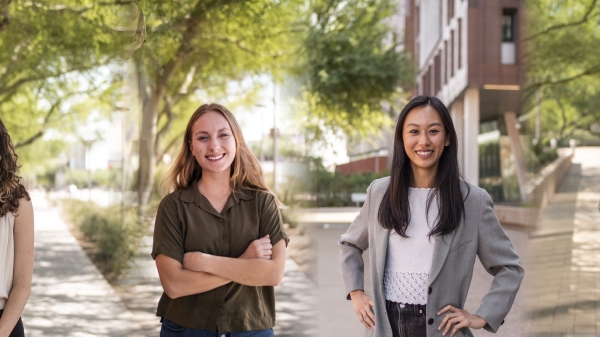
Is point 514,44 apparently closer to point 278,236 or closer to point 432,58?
point 432,58

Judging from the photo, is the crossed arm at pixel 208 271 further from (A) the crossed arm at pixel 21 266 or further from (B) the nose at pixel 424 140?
(B) the nose at pixel 424 140

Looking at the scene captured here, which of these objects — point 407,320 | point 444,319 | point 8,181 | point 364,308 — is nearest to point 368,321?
point 364,308

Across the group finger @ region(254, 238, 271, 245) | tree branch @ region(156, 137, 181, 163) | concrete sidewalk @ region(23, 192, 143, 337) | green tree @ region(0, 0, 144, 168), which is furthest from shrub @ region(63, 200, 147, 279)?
finger @ region(254, 238, 271, 245)

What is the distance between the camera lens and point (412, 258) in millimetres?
2041

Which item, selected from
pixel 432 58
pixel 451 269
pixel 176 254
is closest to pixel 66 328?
pixel 176 254

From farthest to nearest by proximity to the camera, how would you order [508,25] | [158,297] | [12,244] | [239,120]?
[508,25]
[158,297]
[239,120]
[12,244]

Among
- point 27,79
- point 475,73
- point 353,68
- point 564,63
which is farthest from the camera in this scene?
point 353,68

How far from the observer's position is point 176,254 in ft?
6.92

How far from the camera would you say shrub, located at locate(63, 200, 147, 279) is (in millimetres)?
5574

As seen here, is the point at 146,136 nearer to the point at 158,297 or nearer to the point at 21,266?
the point at 158,297

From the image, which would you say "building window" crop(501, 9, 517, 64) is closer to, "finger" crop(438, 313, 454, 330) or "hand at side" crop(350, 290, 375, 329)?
"hand at side" crop(350, 290, 375, 329)

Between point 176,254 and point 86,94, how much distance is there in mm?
5359

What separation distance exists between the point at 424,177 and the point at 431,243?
0.70ft

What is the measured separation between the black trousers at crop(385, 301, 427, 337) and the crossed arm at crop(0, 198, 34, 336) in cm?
111
